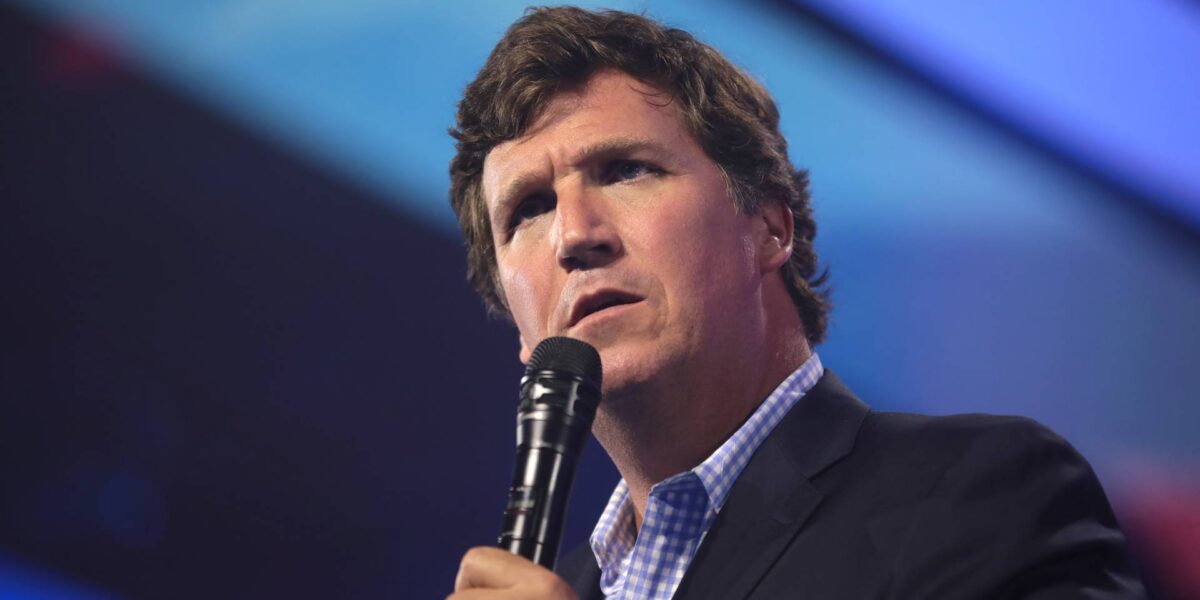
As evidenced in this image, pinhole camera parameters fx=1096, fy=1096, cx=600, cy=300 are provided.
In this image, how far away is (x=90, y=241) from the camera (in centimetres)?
262

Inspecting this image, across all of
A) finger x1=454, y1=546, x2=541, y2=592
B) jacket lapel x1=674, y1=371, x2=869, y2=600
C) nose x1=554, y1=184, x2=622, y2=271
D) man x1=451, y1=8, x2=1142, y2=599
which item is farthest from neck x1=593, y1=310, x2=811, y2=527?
finger x1=454, y1=546, x2=541, y2=592

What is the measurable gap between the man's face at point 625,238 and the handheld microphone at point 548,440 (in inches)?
10.8

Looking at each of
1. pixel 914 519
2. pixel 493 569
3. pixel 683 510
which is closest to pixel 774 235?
pixel 683 510

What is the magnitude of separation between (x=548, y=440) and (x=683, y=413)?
1.81ft

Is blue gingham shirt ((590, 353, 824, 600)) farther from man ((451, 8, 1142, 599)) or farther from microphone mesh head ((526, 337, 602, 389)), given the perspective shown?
microphone mesh head ((526, 337, 602, 389))

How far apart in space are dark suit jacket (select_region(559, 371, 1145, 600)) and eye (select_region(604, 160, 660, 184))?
50cm

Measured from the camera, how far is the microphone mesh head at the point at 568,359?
142 cm

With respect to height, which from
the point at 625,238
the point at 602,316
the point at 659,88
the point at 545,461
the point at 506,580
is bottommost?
the point at 506,580

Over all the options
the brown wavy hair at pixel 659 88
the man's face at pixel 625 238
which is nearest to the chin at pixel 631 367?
the man's face at pixel 625 238

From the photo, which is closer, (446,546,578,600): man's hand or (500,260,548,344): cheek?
(446,546,578,600): man's hand

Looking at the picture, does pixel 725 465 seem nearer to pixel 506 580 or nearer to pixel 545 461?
Result: pixel 545 461

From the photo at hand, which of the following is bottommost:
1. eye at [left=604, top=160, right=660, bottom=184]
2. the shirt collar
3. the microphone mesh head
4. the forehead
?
the shirt collar

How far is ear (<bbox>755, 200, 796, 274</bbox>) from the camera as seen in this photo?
2.04m

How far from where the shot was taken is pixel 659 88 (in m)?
2.07
